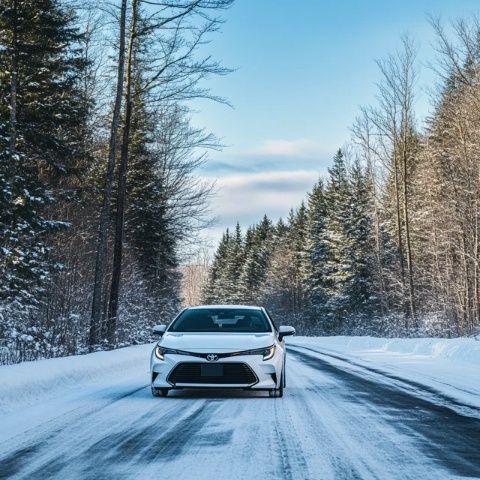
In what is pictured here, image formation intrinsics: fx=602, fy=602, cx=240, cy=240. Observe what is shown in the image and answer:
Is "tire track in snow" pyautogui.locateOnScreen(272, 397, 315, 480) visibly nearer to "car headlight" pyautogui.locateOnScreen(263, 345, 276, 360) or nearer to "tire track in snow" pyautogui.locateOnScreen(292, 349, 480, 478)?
"tire track in snow" pyautogui.locateOnScreen(292, 349, 480, 478)

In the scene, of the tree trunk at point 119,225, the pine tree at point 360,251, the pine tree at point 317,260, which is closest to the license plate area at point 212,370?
the tree trunk at point 119,225

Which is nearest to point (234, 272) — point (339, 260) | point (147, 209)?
point (339, 260)

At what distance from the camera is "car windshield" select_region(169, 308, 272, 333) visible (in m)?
9.66

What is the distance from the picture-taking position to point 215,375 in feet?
27.1

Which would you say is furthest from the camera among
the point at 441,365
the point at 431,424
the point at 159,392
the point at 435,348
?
the point at 435,348

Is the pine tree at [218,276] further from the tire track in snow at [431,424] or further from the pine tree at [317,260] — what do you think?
the tire track in snow at [431,424]

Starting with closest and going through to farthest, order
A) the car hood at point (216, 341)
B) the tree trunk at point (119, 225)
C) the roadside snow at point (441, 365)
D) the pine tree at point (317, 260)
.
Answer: the car hood at point (216, 341) < the roadside snow at point (441, 365) < the tree trunk at point (119, 225) < the pine tree at point (317, 260)

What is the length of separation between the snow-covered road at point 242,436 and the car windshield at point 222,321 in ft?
3.34

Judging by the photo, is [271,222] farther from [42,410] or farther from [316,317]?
[42,410]

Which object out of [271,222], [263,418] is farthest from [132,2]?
[271,222]

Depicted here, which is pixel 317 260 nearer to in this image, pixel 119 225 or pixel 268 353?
pixel 119 225

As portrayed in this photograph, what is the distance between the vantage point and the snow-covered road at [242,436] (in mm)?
4414

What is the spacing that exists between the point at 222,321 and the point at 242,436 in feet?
14.0

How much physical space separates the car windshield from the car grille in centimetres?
125
